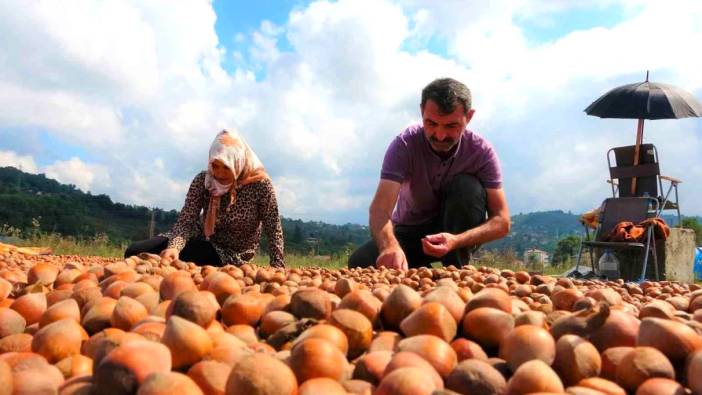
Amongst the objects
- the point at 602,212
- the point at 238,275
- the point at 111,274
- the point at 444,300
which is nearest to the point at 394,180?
the point at 238,275

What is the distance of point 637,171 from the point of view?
8.46 m

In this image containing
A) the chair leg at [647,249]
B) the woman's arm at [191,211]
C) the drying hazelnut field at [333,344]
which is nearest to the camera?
the drying hazelnut field at [333,344]

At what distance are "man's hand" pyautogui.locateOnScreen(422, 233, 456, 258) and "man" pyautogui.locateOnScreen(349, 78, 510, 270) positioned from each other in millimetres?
211

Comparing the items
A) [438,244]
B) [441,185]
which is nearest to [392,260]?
[438,244]

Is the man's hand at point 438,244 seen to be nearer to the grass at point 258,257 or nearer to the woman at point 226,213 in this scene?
the woman at point 226,213

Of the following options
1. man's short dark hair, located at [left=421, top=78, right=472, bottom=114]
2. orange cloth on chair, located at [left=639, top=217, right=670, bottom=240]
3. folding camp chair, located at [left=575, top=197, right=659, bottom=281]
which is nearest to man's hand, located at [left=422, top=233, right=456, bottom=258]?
man's short dark hair, located at [left=421, top=78, right=472, bottom=114]

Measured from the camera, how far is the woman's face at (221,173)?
4531mm

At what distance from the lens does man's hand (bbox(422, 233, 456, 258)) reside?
346 cm

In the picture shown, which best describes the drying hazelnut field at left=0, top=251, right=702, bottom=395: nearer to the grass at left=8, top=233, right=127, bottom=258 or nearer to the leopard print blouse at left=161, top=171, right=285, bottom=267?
the leopard print blouse at left=161, top=171, right=285, bottom=267

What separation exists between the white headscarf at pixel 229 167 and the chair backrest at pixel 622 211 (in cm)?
521

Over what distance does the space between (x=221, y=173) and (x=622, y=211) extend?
5744mm

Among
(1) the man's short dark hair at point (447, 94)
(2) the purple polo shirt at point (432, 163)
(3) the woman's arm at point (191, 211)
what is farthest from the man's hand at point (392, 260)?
(3) the woman's arm at point (191, 211)

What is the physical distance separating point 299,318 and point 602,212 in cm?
759

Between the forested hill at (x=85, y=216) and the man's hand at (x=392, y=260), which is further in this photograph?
the forested hill at (x=85, y=216)
